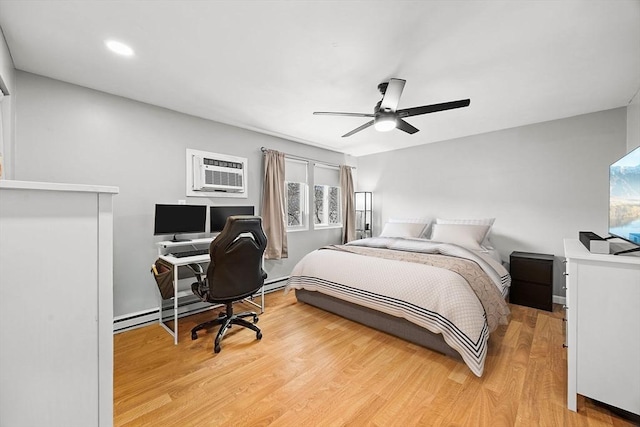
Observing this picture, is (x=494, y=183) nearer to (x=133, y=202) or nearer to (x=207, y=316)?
(x=207, y=316)

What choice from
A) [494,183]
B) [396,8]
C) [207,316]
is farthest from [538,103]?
[207,316]

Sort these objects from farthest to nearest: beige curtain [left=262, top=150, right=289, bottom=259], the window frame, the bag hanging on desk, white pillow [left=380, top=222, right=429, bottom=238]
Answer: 1. the window frame
2. white pillow [left=380, top=222, right=429, bottom=238]
3. beige curtain [left=262, top=150, right=289, bottom=259]
4. the bag hanging on desk

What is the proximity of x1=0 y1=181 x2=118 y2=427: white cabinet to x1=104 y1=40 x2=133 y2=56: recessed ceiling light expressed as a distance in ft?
5.80

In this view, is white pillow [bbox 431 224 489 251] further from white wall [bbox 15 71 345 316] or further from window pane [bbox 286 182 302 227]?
white wall [bbox 15 71 345 316]

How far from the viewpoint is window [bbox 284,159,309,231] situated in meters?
4.41

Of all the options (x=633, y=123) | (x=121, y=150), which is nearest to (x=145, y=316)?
(x=121, y=150)

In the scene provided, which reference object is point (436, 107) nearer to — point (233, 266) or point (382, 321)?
point (382, 321)

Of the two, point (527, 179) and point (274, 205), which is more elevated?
point (527, 179)

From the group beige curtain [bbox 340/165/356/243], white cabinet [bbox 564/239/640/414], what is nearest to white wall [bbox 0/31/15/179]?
white cabinet [bbox 564/239/640/414]

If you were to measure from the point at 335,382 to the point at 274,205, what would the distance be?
255 cm

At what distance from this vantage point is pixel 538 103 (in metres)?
2.88

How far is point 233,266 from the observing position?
229 cm

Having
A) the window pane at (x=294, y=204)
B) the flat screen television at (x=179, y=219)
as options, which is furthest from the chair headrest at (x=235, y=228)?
the window pane at (x=294, y=204)

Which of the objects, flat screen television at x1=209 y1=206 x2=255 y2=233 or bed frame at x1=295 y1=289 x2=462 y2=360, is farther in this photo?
flat screen television at x1=209 y1=206 x2=255 y2=233
